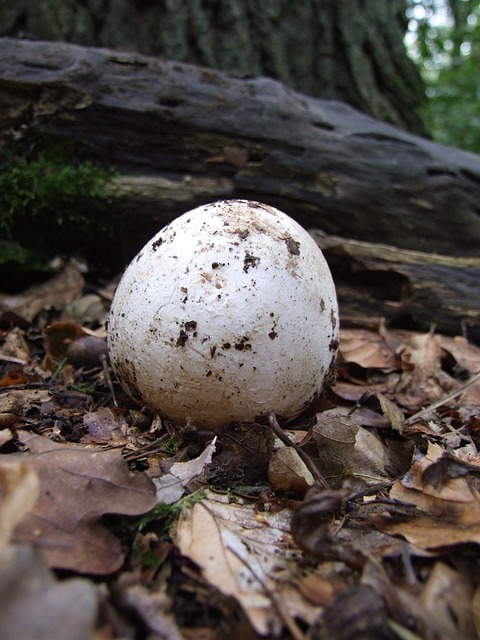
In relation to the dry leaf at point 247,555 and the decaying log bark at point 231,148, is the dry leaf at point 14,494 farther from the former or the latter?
the decaying log bark at point 231,148

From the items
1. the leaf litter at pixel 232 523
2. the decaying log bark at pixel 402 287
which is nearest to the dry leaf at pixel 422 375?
the leaf litter at pixel 232 523

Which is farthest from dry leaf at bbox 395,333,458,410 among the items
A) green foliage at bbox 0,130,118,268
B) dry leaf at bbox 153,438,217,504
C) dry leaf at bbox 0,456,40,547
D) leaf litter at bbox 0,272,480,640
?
green foliage at bbox 0,130,118,268

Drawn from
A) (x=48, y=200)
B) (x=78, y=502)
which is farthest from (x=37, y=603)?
(x=48, y=200)

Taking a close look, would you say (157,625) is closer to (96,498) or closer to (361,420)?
(96,498)

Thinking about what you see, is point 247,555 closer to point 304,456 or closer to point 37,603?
point 304,456

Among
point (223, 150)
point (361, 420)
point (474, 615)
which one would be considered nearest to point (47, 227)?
point (223, 150)

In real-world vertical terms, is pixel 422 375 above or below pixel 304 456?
below

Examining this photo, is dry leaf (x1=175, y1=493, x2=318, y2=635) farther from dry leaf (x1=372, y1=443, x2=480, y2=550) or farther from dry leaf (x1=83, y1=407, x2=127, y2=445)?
dry leaf (x1=83, y1=407, x2=127, y2=445)

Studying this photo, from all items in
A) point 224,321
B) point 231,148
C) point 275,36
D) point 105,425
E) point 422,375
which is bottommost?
point 422,375

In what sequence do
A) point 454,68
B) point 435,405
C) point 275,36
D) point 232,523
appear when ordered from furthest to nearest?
point 454,68
point 275,36
point 435,405
point 232,523
